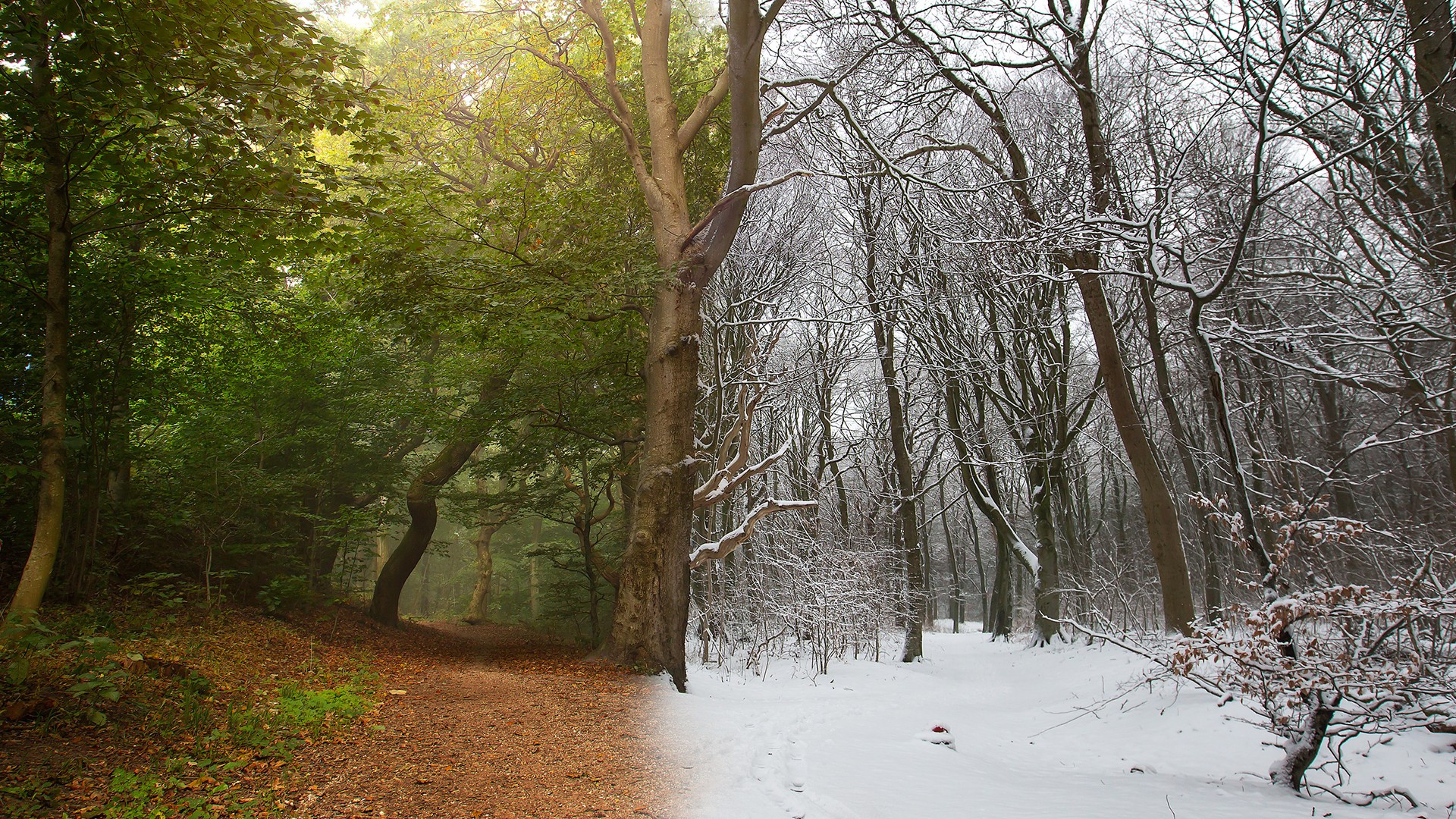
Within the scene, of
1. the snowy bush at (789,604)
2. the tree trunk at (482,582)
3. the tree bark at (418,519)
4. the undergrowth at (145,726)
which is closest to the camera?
the undergrowth at (145,726)

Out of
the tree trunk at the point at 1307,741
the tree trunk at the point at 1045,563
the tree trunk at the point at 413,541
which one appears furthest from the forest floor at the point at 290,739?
the tree trunk at the point at 1045,563

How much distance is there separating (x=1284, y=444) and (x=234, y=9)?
53.1 feet

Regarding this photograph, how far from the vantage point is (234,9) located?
3992 millimetres

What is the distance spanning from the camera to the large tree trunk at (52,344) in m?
3.55

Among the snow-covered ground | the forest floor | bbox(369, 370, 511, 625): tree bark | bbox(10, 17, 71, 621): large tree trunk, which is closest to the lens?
the forest floor

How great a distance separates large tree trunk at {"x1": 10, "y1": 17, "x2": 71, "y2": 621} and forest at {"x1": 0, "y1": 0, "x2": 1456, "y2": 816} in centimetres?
3

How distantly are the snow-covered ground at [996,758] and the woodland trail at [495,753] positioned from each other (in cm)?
35

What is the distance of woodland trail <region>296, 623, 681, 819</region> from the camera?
3033 millimetres

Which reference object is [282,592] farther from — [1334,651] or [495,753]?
[1334,651]

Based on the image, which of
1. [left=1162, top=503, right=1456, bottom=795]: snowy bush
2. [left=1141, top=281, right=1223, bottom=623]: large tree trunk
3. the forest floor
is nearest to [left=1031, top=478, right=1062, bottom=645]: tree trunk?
[left=1141, top=281, right=1223, bottom=623]: large tree trunk

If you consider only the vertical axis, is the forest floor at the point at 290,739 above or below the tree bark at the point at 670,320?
below

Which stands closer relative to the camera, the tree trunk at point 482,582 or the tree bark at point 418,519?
the tree bark at point 418,519

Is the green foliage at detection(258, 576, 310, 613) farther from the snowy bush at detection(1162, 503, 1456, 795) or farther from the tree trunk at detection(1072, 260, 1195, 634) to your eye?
the tree trunk at detection(1072, 260, 1195, 634)

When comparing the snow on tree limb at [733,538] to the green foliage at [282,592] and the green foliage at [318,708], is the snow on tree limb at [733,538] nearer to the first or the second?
the green foliage at [318,708]
